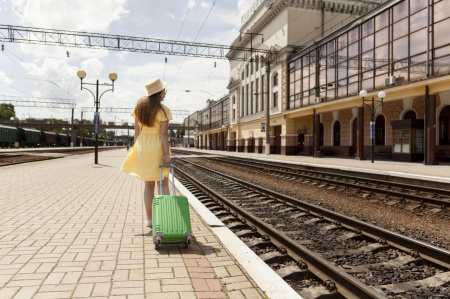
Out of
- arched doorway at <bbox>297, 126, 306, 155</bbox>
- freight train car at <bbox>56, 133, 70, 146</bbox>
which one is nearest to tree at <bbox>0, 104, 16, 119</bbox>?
freight train car at <bbox>56, 133, 70, 146</bbox>

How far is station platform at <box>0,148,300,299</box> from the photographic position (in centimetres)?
252

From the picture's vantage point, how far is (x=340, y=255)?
371 centimetres

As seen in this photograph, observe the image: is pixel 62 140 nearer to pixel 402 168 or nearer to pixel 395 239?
pixel 402 168

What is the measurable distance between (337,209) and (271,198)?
5.05ft

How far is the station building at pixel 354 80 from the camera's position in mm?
16781

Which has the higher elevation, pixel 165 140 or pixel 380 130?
pixel 380 130

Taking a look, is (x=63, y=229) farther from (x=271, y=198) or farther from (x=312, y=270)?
(x=271, y=198)

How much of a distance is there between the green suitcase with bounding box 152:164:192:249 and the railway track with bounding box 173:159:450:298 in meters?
0.95

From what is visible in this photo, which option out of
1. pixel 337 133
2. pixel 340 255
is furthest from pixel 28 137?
pixel 340 255

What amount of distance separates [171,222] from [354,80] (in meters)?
21.5

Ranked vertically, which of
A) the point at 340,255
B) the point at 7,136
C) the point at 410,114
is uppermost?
the point at 410,114

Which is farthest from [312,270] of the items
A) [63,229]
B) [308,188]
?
[308,188]

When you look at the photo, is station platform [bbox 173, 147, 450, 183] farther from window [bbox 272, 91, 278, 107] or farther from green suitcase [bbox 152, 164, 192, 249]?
window [bbox 272, 91, 278, 107]

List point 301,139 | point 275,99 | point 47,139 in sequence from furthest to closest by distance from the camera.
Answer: point 47,139 → point 275,99 → point 301,139
